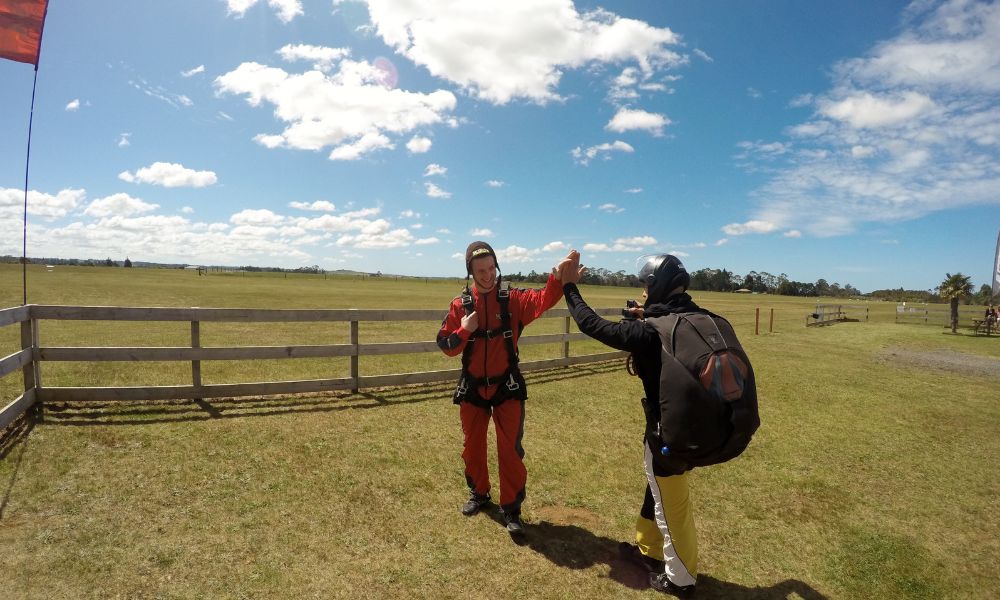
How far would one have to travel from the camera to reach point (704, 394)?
2578 millimetres

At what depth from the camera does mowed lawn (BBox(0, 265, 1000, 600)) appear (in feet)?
10.7

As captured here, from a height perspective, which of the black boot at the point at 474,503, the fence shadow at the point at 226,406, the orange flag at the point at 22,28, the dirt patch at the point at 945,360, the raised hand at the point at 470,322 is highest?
the orange flag at the point at 22,28

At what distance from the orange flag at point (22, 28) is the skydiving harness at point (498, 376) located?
622 cm

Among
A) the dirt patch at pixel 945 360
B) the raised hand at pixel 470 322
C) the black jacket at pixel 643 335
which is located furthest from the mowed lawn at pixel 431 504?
the dirt patch at pixel 945 360

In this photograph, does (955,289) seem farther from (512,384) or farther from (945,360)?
(512,384)

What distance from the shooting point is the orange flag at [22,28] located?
17.5 ft

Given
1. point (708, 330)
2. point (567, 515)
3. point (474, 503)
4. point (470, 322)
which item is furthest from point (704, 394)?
point (474, 503)

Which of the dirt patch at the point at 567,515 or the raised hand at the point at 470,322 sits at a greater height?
the raised hand at the point at 470,322

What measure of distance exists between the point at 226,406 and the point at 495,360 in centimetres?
472

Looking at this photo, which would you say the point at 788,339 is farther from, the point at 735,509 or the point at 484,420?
the point at 484,420

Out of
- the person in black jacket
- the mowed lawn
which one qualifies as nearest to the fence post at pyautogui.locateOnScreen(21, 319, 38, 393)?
the mowed lawn

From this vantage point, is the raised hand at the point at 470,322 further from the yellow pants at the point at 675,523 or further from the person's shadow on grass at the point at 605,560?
the person's shadow on grass at the point at 605,560

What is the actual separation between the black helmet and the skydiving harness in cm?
121

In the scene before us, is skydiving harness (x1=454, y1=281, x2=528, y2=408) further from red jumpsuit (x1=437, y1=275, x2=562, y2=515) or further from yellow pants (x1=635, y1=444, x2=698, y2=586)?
yellow pants (x1=635, y1=444, x2=698, y2=586)
